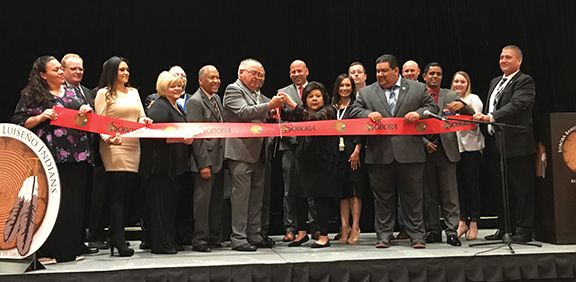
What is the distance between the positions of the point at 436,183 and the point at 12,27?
553 centimetres

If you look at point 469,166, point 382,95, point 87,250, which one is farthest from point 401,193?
point 87,250

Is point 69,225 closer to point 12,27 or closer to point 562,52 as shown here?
point 12,27

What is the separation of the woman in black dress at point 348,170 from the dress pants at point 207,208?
124 centimetres

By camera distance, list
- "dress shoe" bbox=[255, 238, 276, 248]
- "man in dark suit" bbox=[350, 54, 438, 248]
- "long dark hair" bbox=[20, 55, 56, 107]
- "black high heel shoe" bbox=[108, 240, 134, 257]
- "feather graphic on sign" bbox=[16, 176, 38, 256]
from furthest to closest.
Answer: "dress shoe" bbox=[255, 238, 276, 248] → "man in dark suit" bbox=[350, 54, 438, 248] → "black high heel shoe" bbox=[108, 240, 134, 257] → "long dark hair" bbox=[20, 55, 56, 107] → "feather graphic on sign" bbox=[16, 176, 38, 256]

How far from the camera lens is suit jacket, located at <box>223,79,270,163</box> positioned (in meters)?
4.91

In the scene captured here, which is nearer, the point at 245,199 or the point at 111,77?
the point at 111,77

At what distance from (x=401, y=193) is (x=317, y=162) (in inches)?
34.4

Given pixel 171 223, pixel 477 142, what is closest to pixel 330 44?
pixel 477 142

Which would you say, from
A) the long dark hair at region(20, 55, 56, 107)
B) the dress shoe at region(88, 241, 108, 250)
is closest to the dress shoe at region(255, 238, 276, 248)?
the dress shoe at region(88, 241, 108, 250)

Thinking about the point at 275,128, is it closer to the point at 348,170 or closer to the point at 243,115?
the point at 243,115

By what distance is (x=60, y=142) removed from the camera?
4301 mm

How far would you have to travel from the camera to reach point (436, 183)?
5473mm

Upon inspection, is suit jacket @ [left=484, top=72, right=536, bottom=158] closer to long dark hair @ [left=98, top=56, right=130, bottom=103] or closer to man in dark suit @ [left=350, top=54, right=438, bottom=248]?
man in dark suit @ [left=350, top=54, right=438, bottom=248]

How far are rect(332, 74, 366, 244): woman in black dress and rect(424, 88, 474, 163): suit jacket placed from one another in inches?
29.3
